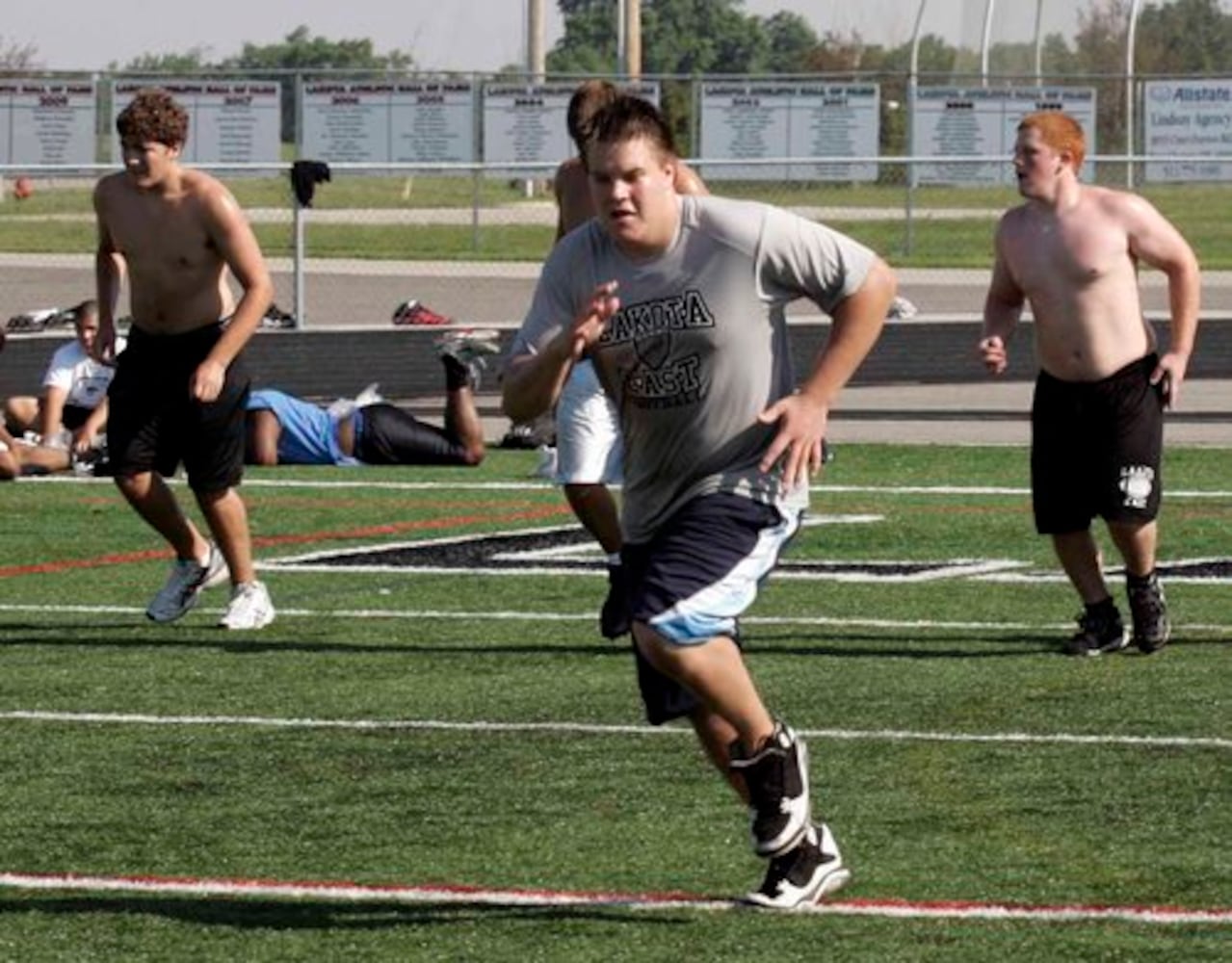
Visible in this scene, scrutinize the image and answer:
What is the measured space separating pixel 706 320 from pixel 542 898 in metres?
1.29

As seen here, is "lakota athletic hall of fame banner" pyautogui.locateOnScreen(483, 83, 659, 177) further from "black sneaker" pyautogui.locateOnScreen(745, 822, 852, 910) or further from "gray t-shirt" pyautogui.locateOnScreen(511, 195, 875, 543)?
"black sneaker" pyautogui.locateOnScreen(745, 822, 852, 910)

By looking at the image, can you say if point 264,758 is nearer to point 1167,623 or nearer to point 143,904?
point 143,904

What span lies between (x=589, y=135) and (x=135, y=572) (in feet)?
24.6

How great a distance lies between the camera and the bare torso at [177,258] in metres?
11.9

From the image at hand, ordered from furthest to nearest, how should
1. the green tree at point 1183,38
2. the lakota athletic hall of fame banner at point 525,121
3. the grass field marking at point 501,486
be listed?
the green tree at point 1183,38
the lakota athletic hall of fame banner at point 525,121
the grass field marking at point 501,486

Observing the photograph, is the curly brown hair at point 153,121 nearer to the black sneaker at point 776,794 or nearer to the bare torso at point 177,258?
the bare torso at point 177,258

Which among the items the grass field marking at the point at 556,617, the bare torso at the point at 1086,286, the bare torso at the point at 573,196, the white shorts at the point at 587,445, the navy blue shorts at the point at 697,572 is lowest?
the grass field marking at the point at 556,617

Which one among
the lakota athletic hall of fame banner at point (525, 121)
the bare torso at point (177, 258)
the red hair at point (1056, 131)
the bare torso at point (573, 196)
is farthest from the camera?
the lakota athletic hall of fame banner at point (525, 121)

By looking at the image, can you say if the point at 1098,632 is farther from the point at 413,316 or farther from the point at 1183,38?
the point at 1183,38

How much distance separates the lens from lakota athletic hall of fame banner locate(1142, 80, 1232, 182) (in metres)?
35.3

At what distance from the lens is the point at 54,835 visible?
26.8ft

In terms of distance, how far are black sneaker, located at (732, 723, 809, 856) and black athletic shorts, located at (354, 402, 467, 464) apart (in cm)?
1212

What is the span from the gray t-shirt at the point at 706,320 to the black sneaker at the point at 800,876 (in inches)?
29.0

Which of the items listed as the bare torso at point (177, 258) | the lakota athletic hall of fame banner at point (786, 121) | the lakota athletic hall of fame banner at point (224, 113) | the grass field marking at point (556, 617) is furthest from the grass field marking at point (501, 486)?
the lakota athletic hall of fame banner at point (786, 121)
